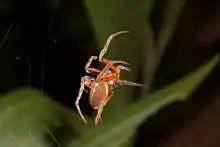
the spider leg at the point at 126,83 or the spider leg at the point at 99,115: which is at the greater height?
the spider leg at the point at 126,83

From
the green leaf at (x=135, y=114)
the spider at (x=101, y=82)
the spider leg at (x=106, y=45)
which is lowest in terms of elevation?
the green leaf at (x=135, y=114)

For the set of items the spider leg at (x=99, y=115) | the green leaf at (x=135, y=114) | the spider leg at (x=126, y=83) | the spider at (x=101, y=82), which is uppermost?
the spider at (x=101, y=82)

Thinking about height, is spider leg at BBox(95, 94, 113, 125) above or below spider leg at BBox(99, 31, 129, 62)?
below

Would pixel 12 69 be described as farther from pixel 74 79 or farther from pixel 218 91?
pixel 218 91

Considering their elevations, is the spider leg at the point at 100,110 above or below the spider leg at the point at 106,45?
below

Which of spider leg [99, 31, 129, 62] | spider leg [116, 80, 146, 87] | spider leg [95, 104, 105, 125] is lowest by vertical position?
spider leg [95, 104, 105, 125]
